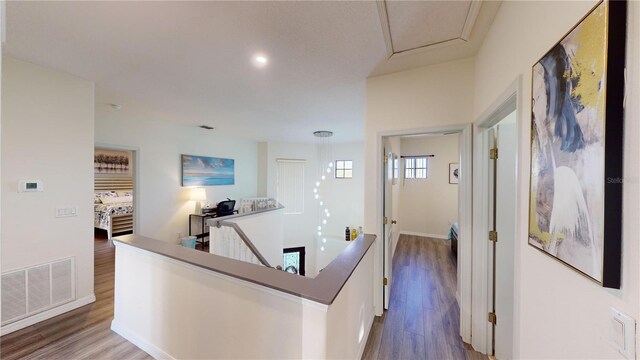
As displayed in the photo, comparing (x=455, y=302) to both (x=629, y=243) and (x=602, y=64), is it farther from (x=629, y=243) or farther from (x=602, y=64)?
(x=602, y=64)

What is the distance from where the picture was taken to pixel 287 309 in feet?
4.75

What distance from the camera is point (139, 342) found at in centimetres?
212

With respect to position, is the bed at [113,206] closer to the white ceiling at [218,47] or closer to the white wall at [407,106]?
the white ceiling at [218,47]

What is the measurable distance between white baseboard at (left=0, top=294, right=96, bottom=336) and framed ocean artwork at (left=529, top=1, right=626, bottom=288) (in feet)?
12.7

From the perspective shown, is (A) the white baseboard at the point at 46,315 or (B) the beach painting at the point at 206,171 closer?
(A) the white baseboard at the point at 46,315

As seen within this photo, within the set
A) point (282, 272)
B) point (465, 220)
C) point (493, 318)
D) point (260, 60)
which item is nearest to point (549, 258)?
point (465, 220)

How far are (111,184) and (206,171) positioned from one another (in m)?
3.16

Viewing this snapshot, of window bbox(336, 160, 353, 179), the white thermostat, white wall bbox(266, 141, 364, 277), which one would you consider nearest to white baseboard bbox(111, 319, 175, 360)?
the white thermostat

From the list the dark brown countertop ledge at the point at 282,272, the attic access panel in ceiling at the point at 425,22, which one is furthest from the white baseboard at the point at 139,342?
the attic access panel in ceiling at the point at 425,22

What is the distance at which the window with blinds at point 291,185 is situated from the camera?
6859 mm

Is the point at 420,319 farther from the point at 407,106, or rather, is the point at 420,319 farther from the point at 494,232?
the point at 407,106

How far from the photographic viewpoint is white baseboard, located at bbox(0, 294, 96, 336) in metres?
2.26

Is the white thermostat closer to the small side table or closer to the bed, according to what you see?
the small side table

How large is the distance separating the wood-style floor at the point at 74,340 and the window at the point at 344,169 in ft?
17.5
